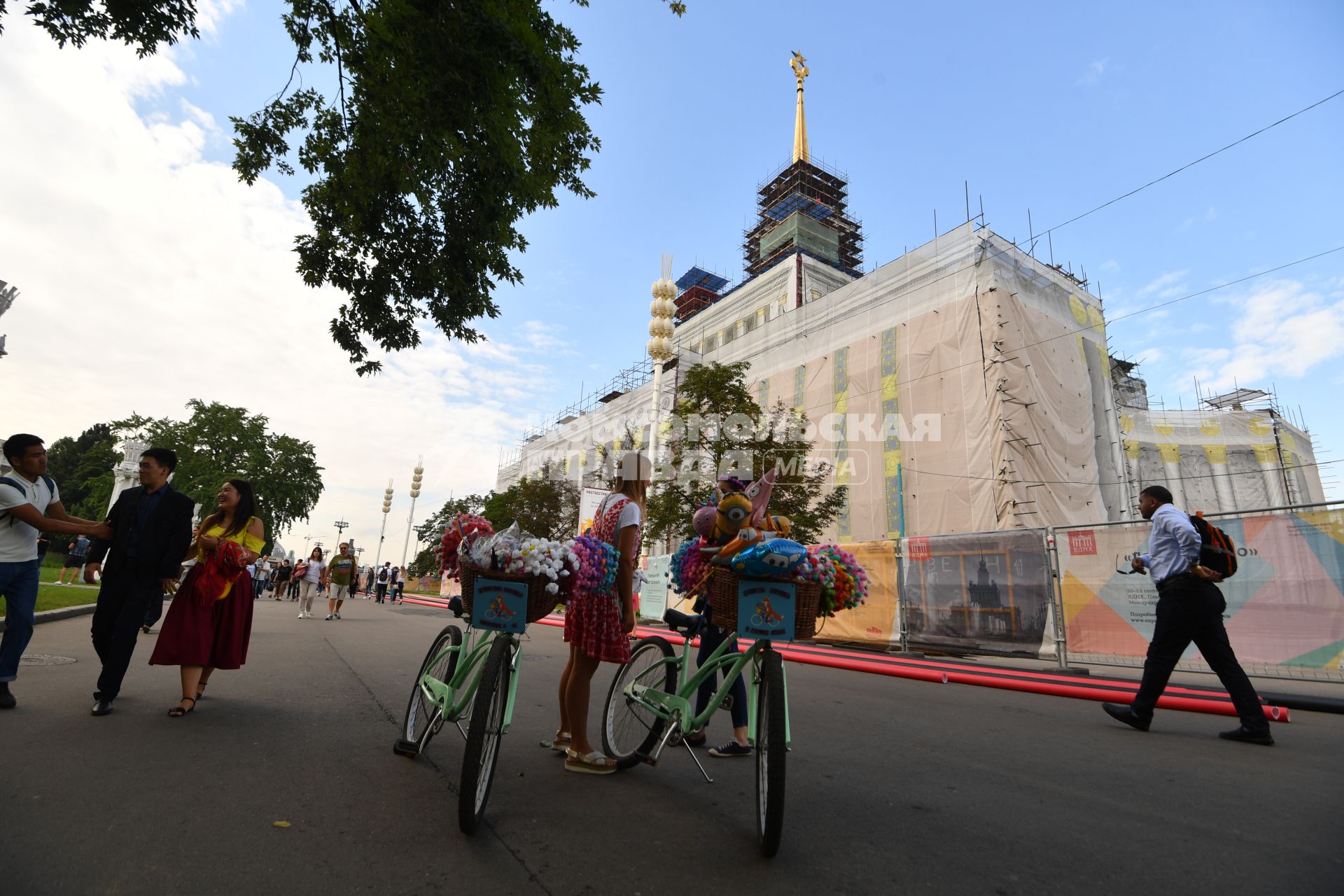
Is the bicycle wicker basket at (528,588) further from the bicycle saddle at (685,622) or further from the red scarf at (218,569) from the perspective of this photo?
the red scarf at (218,569)

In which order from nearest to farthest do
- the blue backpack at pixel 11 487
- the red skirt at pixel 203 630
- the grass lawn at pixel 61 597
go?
the blue backpack at pixel 11 487, the red skirt at pixel 203 630, the grass lawn at pixel 61 597

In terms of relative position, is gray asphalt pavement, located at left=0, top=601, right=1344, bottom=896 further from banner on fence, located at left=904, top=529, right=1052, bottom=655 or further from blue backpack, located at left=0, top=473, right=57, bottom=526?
banner on fence, located at left=904, top=529, right=1052, bottom=655

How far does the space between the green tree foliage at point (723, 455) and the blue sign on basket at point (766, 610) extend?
54.8ft

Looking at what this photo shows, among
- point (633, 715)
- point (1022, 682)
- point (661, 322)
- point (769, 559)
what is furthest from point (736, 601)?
point (661, 322)

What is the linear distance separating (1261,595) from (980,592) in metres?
3.58

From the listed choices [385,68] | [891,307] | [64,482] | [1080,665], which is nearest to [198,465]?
[64,482]

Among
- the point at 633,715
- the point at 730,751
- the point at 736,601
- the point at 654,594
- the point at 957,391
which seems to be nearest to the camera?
the point at 736,601

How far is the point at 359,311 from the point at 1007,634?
10.2 m

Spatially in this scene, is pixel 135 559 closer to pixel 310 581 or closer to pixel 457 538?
pixel 457 538

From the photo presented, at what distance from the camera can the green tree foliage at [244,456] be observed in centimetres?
4172

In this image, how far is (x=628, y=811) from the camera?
296 cm

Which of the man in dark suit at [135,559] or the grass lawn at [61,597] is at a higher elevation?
the man in dark suit at [135,559]

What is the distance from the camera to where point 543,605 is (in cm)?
305

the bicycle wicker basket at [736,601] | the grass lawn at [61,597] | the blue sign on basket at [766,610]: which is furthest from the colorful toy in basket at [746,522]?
the grass lawn at [61,597]
